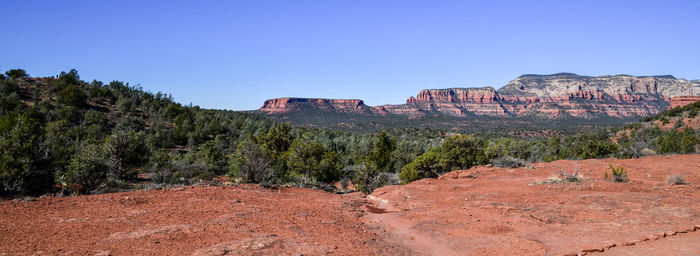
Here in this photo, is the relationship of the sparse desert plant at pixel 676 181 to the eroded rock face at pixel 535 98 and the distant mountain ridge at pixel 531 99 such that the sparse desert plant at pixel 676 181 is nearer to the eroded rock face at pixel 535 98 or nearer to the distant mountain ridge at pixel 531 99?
the distant mountain ridge at pixel 531 99

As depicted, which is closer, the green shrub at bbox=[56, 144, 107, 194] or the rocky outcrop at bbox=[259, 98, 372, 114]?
the green shrub at bbox=[56, 144, 107, 194]

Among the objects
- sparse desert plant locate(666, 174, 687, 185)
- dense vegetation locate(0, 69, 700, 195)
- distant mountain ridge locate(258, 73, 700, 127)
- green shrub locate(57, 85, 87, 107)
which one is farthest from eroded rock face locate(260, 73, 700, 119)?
sparse desert plant locate(666, 174, 687, 185)

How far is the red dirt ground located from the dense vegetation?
19.1 ft

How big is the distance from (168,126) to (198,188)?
157 ft

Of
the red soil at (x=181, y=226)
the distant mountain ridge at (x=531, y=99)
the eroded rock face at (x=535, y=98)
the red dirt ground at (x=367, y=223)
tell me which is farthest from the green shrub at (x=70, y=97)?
the eroded rock face at (x=535, y=98)

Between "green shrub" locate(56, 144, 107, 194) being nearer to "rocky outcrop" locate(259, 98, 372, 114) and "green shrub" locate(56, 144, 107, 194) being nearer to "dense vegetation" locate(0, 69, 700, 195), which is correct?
"dense vegetation" locate(0, 69, 700, 195)

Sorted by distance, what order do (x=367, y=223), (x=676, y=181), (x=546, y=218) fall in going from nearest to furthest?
(x=546, y=218) < (x=367, y=223) < (x=676, y=181)

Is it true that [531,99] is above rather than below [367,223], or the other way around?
above

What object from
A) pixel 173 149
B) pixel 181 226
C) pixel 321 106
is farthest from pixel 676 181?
pixel 321 106

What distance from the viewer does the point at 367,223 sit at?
10719mm

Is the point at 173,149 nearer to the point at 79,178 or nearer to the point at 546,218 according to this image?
the point at 79,178

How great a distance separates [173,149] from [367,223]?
150 feet

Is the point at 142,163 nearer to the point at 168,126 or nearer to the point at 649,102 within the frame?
the point at 168,126

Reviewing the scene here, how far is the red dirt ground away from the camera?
721cm
